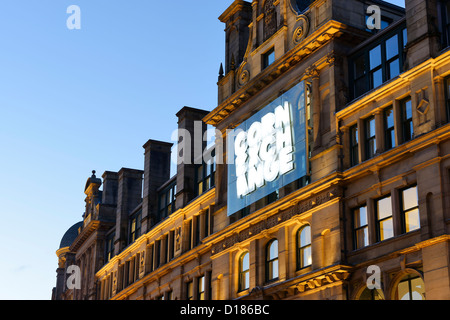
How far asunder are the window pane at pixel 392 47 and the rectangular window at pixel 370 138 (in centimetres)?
318

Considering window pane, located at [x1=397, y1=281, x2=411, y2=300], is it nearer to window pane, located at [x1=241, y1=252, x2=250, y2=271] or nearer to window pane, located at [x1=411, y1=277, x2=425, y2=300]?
window pane, located at [x1=411, y1=277, x2=425, y2=300]

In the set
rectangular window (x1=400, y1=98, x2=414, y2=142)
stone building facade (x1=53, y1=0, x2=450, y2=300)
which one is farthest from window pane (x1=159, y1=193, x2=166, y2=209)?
rectangular window (x1=400, y1=98, x2=414, y2=142)

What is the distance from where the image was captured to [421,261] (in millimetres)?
32469

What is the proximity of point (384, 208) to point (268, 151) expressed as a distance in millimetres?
10435

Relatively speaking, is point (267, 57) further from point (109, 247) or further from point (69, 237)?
point (69, 237)

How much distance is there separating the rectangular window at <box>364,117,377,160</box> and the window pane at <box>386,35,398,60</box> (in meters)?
3.18

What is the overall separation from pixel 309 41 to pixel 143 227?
28.2 m

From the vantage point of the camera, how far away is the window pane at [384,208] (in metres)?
35.5

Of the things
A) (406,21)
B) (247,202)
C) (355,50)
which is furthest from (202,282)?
(406,21)

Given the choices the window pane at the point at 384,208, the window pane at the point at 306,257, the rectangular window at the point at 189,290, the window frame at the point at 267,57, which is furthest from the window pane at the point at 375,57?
the rectangular window at the point at 189,290

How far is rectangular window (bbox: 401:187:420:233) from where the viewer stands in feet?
111

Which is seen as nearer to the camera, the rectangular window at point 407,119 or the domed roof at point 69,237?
the rectangular window at point 407,119

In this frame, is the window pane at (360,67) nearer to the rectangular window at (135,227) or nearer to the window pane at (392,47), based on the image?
the window pane at (392,47)

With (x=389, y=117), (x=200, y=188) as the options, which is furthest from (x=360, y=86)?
(x=200, y=188)
